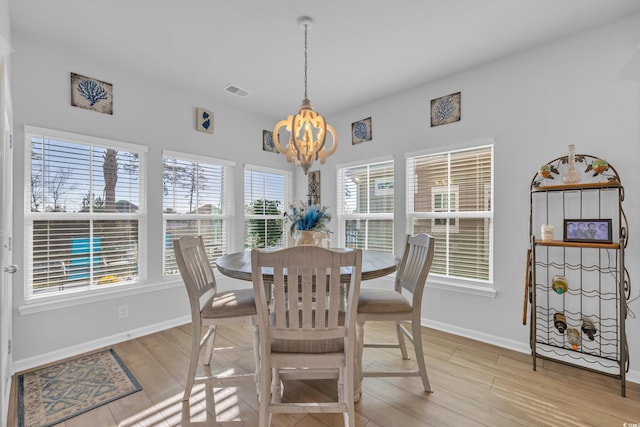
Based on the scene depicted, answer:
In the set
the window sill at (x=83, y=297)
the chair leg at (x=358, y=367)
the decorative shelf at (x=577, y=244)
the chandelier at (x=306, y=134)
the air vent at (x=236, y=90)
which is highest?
the air vent at (x=236, y=90)

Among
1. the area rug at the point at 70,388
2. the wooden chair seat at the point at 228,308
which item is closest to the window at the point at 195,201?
the area rug at the point at 70,388

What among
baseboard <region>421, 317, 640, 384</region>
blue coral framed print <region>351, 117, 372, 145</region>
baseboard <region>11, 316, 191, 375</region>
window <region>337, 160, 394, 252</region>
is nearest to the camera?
baseboard <region>11, 316, 191, 375</region>

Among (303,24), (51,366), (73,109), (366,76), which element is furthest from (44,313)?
(366,76)

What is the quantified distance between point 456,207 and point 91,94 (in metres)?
3.69

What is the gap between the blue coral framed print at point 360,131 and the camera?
3793 mm

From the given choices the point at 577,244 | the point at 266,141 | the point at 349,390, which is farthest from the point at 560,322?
the point at 266,141

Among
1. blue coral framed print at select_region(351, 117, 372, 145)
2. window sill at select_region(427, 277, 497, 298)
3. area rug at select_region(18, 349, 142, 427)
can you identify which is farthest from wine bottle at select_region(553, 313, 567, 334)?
area rug at select_region(18, 349, 142, 427)

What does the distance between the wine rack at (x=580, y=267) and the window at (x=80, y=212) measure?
3683mm

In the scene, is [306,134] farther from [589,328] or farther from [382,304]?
[589,328]

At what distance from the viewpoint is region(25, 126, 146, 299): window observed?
245 centimetres

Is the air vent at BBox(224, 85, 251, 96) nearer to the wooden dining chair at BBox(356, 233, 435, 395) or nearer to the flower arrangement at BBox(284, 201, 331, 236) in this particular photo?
the flower arrangement at BBox(284, 201, 331, 236)

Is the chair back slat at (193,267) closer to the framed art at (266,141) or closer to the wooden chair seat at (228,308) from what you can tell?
the wooden chair seat at (228,308)

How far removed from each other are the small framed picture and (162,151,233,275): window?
3.48 meters

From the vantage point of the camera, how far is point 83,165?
106 inches
